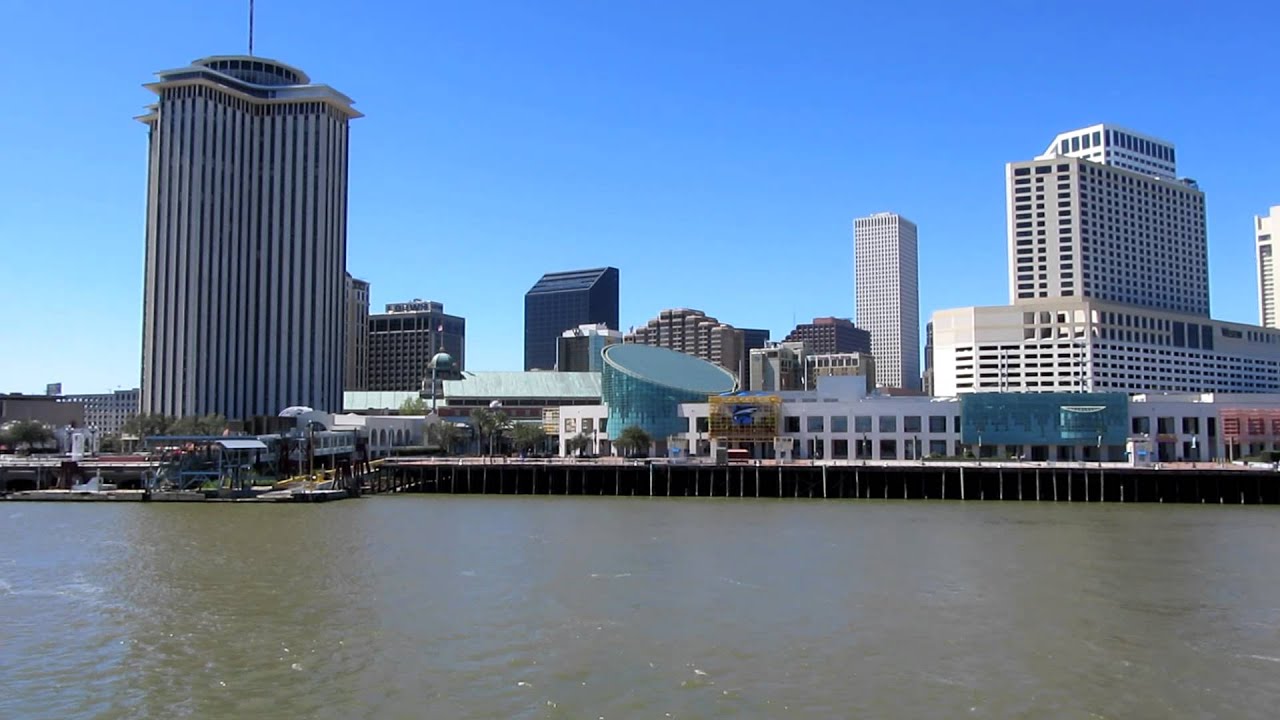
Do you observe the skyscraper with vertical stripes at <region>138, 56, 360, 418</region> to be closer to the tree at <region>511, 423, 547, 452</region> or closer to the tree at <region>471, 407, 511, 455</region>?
the tree at <region>471, 407, 511, 455</region>

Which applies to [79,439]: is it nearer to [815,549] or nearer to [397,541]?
[397,541]

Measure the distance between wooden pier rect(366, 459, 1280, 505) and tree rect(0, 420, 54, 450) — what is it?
7343 centimetres

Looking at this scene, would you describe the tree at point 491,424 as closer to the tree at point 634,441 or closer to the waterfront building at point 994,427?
the tree at point 634,441

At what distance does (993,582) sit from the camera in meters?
47.8

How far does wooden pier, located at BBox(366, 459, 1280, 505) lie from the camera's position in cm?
9300

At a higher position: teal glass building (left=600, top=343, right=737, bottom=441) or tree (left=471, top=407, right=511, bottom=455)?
teal glass building (left=600, top=343, right=737, bottom=441)

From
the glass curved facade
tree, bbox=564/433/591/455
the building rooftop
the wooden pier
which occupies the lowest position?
the wooden pier

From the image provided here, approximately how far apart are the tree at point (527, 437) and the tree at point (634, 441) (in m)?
25.6

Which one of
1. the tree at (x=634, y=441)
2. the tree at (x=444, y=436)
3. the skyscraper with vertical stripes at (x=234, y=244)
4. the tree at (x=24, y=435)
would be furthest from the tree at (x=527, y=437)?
the tree at (x=24, y=435)

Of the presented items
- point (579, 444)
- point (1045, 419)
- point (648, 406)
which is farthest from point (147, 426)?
point (1045, 419)

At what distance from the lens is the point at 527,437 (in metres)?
155

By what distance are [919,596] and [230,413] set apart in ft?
554

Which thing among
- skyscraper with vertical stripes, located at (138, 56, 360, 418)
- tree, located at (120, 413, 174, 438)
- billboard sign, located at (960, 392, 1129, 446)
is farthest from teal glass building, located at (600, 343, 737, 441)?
skyscraper with vertical stripes, located at (138, 56, 360, 418)

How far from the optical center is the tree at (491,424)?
6388 inches
